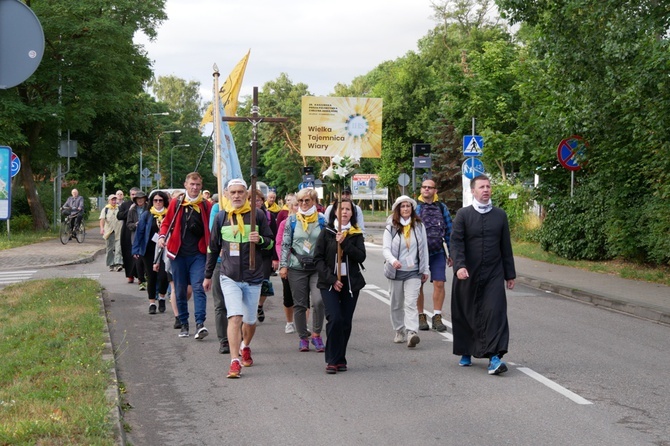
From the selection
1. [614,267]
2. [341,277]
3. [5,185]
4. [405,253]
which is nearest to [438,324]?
[405,253]

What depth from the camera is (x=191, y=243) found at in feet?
38.5

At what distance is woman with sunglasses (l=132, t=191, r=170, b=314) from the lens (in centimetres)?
1438

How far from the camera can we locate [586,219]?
24.0 meters

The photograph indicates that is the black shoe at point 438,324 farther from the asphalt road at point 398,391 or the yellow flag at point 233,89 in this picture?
the yellow flag at point 233,89

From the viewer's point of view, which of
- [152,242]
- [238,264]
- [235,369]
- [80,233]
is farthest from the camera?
[80,233]

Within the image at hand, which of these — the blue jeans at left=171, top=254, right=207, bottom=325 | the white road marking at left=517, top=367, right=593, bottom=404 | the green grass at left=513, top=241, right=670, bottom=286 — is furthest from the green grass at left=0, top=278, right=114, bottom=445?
the green grass at left=513, top=241, right=670, bottom=286

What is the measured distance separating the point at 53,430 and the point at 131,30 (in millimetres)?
31673

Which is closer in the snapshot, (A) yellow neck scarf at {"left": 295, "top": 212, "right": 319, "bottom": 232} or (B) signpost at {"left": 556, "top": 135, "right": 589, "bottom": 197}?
(A) yellow neck scarf at {"left": 295, "top": 212, "right": 319, "bottom": 232}

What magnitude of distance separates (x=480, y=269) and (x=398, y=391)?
1727mm

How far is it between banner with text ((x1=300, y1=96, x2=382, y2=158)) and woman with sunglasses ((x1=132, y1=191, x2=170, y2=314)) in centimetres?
2476

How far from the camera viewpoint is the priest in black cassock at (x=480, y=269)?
949cm

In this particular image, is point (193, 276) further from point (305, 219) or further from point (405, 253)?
point (405, 253)

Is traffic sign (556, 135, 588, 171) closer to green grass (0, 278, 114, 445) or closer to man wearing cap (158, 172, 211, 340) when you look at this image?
green grass (0, 278, 114, 445)

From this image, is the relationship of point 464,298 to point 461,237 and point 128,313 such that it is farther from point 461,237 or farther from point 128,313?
point 128,313
